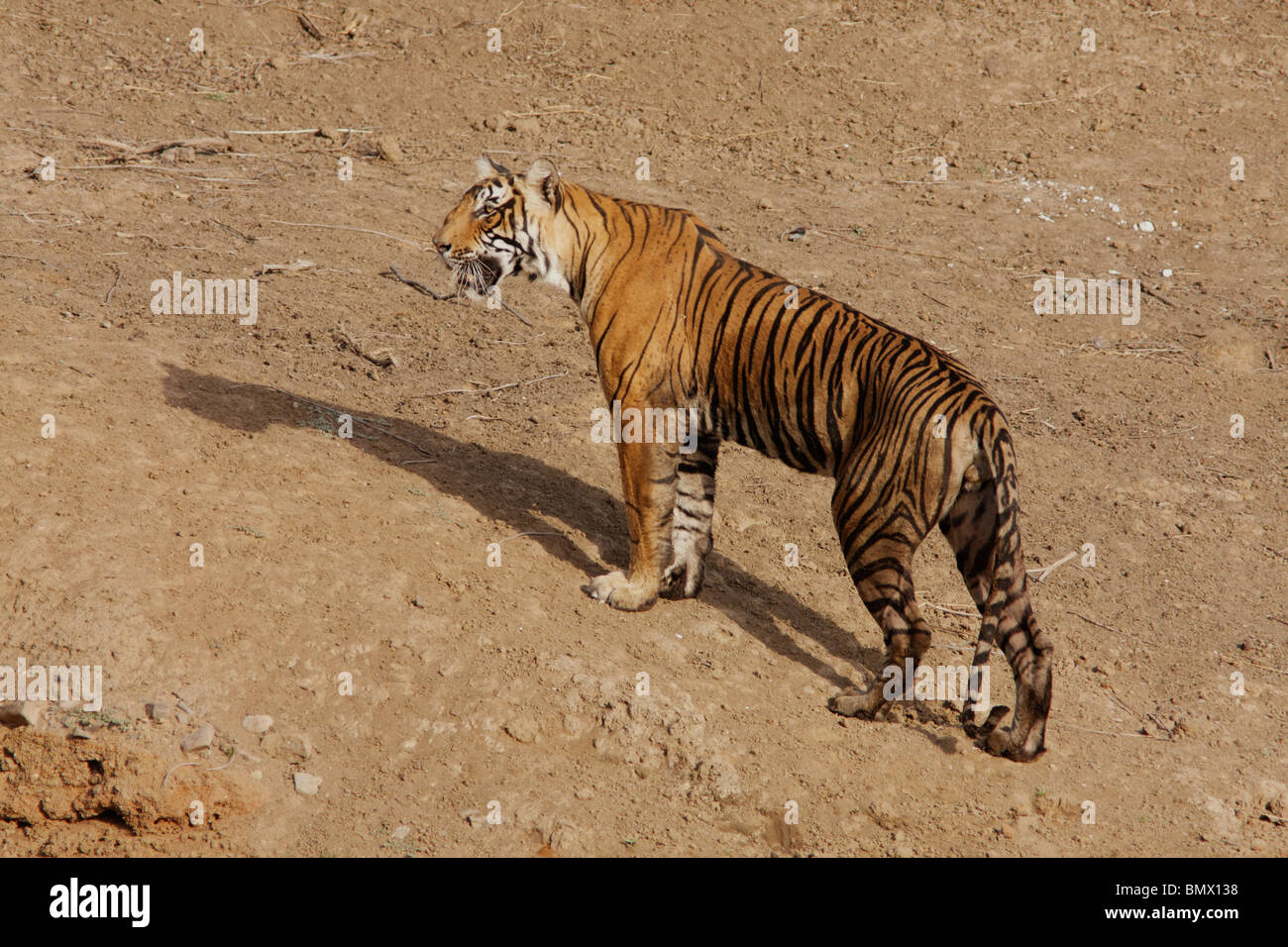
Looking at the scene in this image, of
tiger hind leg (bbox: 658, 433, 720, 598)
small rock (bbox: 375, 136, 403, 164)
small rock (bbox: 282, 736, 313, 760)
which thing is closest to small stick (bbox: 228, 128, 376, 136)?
small rock (bbox: 375, 136, 403, 164)

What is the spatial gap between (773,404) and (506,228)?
158cm

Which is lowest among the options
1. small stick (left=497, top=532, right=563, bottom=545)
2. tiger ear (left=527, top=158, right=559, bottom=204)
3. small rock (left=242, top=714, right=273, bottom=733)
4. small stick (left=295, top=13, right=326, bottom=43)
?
small rock (left=242, top=714, right=273, bottom=733)

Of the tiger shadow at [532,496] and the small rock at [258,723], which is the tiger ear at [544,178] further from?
the small rock at [258,723]

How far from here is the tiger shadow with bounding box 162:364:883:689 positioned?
6.06 meters

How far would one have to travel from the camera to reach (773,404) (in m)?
5.54

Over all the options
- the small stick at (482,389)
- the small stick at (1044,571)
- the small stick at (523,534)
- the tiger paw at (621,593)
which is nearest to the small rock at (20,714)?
the small stick at (523,534)

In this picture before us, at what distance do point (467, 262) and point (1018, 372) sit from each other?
4597 mm

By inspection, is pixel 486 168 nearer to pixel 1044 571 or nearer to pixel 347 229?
pixel 347 229

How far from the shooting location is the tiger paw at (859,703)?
531cm

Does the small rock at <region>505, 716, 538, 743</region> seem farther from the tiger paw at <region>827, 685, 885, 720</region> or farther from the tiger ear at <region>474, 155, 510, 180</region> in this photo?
the tiger ear at <region>474, 155, 510, 180</region>

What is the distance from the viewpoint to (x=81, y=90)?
34.8ft

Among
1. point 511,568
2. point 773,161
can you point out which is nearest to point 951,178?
point 773,161

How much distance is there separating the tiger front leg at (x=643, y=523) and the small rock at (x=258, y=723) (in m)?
1.70

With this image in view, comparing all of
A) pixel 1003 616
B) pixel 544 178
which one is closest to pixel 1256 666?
pixel 1003 616
